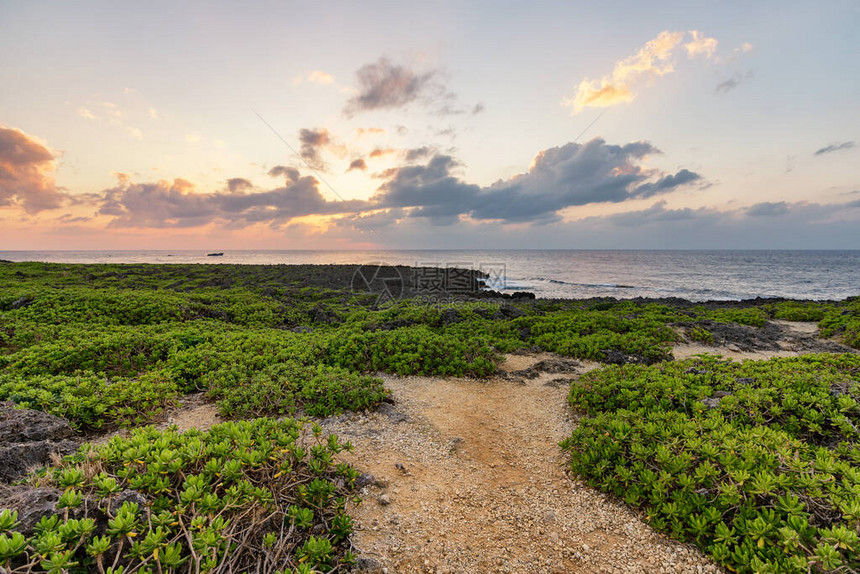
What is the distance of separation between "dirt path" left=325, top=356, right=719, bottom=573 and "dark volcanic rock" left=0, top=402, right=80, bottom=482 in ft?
13.6

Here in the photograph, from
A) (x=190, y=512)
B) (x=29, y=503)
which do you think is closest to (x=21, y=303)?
(x=29, y=503)

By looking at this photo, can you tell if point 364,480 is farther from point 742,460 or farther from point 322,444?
point 742,460

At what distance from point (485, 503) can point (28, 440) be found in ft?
24.1

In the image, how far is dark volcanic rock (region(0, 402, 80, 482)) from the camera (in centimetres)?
450

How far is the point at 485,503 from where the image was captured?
5.06m

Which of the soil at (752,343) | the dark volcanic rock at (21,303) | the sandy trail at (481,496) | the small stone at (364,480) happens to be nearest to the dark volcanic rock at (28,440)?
the sandy trail at (481,496)

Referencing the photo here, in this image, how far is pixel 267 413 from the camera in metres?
7.57

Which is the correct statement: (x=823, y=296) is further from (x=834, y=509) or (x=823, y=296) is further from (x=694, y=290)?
(x=834, y=509)

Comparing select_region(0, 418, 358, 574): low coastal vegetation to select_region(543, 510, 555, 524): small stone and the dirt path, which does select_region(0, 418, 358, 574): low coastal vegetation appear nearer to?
the dirt path

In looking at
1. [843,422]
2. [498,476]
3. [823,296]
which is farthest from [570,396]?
[823,296]

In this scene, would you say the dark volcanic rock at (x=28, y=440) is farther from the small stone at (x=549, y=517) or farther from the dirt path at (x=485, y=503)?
the small stone at (x=549, y=517)

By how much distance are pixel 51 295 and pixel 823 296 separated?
68.3 meters

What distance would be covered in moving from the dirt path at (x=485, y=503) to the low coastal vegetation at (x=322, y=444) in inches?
15.9

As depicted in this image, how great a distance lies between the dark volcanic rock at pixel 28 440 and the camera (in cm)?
450
